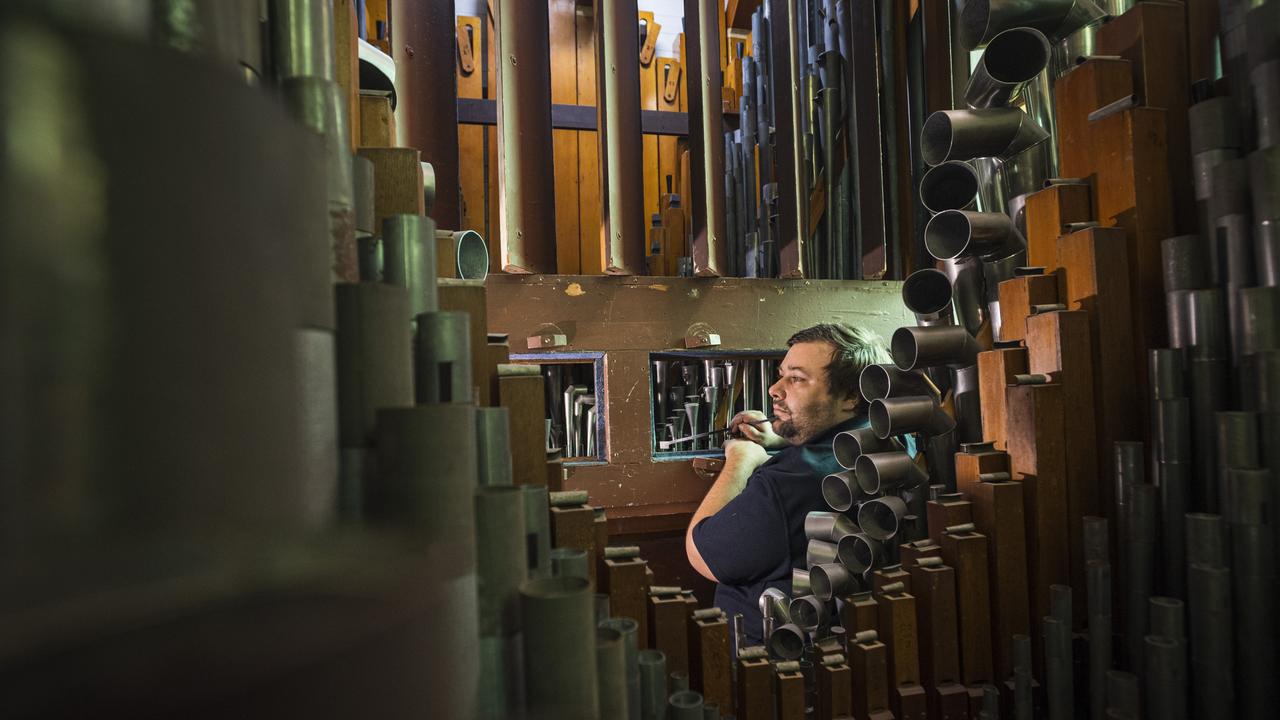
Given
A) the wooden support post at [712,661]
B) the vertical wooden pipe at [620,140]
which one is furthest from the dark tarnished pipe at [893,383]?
the vertical wooden pipe at [620,140]

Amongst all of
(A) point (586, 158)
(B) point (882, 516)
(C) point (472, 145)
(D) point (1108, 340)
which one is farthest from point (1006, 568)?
(C) point (472, 145)

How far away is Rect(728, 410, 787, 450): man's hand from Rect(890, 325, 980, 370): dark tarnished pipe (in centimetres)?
77

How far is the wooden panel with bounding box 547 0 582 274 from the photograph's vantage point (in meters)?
4.12

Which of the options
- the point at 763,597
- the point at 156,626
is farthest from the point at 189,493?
the point at 763,597

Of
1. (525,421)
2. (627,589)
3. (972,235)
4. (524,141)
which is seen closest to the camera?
(525,421)

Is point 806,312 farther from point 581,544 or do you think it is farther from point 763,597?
point 581,544

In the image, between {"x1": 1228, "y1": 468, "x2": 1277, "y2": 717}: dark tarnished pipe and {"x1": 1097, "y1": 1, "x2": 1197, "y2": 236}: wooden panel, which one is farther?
{"x1": 1097, "y1": 1, "x2": 1197, "y2": 236}: wooden panel

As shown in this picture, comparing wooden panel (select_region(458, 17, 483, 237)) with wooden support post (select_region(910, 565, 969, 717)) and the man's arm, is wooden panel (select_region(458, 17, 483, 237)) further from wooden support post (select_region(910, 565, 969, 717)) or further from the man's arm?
wooden support post (select_region(910, 565, 969, 717))

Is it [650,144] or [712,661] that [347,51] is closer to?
[712,661]

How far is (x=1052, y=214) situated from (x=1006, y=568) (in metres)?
0.86

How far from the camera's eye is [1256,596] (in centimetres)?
135

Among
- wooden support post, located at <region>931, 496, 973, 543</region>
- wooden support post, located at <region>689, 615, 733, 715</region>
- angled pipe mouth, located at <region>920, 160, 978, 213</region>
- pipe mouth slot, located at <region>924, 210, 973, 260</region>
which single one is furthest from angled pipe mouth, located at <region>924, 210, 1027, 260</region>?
wooden support post, located at <region>689, 615, 733, 715</region>

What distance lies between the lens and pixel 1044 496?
1.63 m

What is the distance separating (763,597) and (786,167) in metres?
1.57
